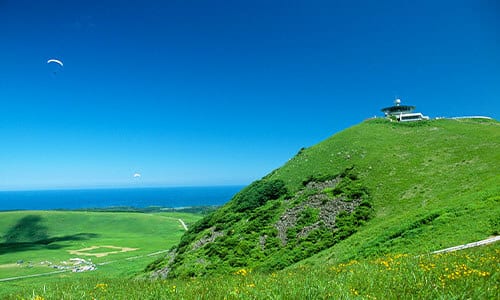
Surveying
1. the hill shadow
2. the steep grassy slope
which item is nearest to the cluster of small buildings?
the hill shadow

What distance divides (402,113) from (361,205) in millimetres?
44349

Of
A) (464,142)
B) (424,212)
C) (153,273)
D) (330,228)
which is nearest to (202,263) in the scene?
(153,273)

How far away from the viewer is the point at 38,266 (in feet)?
261

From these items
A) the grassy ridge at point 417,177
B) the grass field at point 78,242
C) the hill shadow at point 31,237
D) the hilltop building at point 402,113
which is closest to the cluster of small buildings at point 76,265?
the grass field at point 78,242

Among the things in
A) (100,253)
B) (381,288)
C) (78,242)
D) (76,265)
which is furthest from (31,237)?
(381,288)

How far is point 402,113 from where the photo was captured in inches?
2795

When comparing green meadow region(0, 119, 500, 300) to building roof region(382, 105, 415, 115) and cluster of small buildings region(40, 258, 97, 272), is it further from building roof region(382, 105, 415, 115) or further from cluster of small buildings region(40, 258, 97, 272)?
building roof region(382, 105, 415, 115)

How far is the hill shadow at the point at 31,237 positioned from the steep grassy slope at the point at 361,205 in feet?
290

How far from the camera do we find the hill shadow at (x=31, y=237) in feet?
356

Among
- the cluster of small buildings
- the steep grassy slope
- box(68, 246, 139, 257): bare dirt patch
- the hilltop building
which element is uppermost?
the hilltop building

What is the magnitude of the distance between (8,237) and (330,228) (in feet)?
499

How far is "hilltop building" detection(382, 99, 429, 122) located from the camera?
66.8 metres

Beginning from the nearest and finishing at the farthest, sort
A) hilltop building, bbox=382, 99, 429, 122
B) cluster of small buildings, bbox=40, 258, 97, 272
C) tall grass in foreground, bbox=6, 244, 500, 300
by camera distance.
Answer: tall grass in foreground, bbox=6, 244, 500, 300
hilltop building, bbox=382, 99, 429, 122
cluster of small buildings, bbox=40, 258, 97, 272

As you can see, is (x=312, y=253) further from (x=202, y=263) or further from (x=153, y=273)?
(x=153, y=273)
